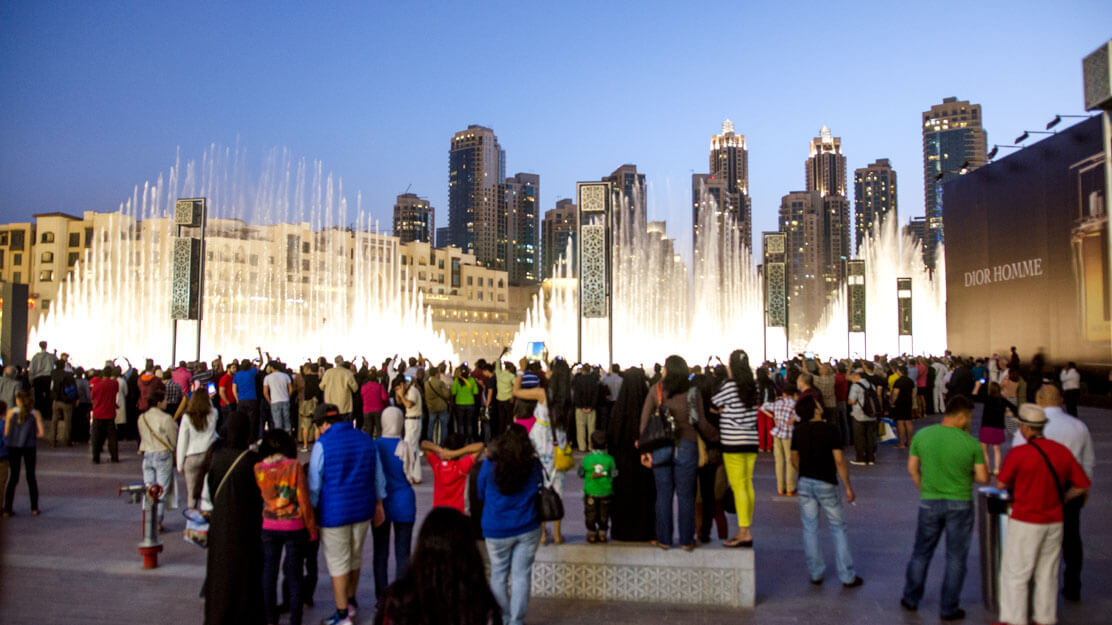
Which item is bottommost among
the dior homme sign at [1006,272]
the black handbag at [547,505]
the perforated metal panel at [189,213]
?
the black handbag at [547,505]

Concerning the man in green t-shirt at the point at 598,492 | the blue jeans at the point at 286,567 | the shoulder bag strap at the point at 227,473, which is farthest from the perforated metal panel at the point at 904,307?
the shoulder bag strap at the point at 227,473

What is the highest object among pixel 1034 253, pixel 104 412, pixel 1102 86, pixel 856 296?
pixel 1034 253

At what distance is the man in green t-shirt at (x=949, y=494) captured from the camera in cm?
565

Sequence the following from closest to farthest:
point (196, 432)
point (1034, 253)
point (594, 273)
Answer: point (196, 432) < point (594, 273) < point (1034, 253)

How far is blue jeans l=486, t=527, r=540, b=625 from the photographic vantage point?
5.08 m

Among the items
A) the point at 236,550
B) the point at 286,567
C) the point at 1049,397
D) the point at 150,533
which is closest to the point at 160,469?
the point at 150,533

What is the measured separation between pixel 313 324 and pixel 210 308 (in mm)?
8458

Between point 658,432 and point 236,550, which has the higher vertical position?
point 658,432

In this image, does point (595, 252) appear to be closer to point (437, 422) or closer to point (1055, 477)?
point (437, 422)

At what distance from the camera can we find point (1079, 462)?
6344mm

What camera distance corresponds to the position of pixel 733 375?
736cm

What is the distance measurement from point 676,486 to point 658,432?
517mm

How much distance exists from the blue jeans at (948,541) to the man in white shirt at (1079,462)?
30.5 inches

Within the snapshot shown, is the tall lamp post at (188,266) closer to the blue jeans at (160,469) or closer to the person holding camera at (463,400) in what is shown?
the person holding camera at (463,400)
